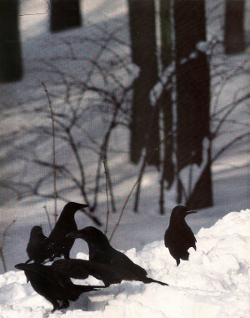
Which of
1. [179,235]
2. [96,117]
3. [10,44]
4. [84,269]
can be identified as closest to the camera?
[84,269]

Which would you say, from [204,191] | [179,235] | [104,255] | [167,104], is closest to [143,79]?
[167,104]

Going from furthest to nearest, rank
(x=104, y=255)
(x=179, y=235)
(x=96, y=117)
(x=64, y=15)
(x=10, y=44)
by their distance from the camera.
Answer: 1. (x=96, y=117)
2. (x=10, y=44)
3. (x=64, y=15)
4. (x=179, y=235)
5. (x=104, y=255)

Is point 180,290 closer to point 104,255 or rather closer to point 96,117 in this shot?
point 104,255

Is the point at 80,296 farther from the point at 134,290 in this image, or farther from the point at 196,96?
the point at 196,96

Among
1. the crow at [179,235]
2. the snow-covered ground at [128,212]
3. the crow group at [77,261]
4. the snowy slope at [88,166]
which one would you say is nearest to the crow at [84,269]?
the crow group at [77,261]

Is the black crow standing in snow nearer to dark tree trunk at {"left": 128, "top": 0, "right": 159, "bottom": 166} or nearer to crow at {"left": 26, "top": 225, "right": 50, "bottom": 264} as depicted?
crow at {"left": 26, "top": 225, "right": 50, "bottom": 264}

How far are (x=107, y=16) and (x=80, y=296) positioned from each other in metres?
1.25

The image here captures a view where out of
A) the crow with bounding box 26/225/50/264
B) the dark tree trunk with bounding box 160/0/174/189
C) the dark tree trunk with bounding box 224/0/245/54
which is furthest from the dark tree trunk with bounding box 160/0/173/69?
the crow with bounding box 26/225/50/264

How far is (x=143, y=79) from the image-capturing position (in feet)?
6.35

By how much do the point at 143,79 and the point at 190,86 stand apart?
0.25 m

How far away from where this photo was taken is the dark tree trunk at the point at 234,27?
5.54ft

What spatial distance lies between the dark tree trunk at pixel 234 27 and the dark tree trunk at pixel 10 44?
0.97 m

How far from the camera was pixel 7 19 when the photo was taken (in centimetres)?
153

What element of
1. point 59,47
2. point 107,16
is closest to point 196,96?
point 107,16
